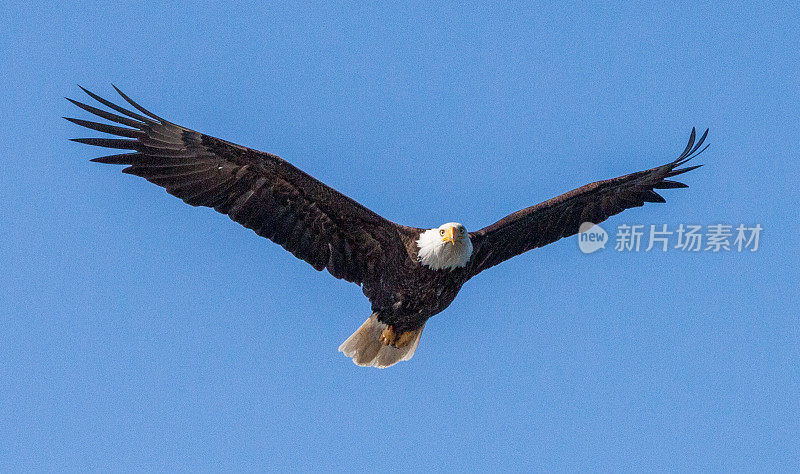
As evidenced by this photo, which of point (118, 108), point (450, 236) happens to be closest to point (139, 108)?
point (118, 108)

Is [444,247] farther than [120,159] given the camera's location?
Yes

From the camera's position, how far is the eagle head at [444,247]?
9359 millimetres

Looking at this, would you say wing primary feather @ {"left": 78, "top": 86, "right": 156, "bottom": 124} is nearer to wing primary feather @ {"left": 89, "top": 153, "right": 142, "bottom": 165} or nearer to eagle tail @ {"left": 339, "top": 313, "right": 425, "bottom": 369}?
wing primary feather @ {"left": 89, "top": 153, "right": 142, "bottom": 165}

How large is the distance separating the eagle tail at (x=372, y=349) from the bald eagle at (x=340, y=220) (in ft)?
0.14

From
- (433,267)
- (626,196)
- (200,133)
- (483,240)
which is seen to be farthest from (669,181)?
(200,133)

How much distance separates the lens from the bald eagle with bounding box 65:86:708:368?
915 cm

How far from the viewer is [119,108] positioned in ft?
29.0

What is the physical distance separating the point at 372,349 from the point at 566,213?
6.92 ft

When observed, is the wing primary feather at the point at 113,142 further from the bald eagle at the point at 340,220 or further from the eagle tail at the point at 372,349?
the eagle tail at the point at 372,349

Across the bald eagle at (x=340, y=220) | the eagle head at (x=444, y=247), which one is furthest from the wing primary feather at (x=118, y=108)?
the eagle head at (x=444, y=247)

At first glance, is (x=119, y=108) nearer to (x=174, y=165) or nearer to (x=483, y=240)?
(x=174, y=165)

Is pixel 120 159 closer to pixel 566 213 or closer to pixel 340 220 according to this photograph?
pixel 340 220

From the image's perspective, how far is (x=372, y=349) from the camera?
10.7 metres

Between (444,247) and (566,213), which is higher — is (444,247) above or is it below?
below
